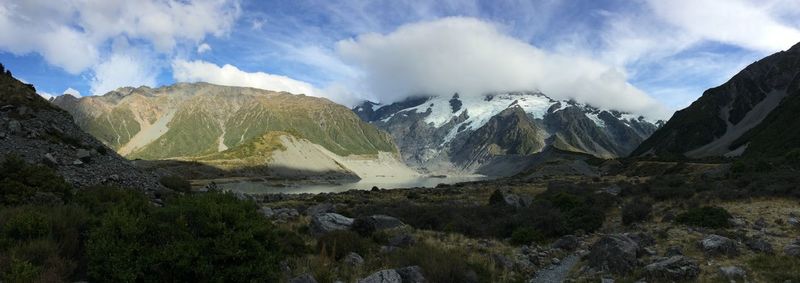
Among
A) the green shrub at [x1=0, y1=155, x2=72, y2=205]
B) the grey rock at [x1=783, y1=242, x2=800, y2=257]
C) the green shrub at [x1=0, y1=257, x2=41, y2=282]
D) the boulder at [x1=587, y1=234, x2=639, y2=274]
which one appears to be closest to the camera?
the green shrub at [x1=0, y1=257, x2=41, y2=282]

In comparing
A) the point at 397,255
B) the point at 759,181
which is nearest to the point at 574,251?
the point at 397,255

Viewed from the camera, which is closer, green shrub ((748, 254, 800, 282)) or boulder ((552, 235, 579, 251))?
green shrub ((748, 254, 800, 282))

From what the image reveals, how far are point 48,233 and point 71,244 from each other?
577mm

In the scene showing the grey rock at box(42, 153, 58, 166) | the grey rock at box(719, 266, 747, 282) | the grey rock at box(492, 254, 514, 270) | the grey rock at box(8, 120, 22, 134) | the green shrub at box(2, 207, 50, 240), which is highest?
the grey rock at box(8, 120, 22, 134)

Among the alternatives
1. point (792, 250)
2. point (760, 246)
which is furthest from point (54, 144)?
point (792, 250)

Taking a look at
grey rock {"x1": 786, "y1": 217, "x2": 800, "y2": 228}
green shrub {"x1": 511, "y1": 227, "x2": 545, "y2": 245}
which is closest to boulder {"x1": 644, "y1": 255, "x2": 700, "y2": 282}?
green shrub {"x1": 511, "y1": 227, "x2": 545, "y2": 245}

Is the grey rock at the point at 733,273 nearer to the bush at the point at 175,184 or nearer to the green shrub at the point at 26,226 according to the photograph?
the green shrub at the point at 26,226

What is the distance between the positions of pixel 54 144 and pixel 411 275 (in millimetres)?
32393

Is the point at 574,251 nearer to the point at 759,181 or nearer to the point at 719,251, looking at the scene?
the point at 719,251

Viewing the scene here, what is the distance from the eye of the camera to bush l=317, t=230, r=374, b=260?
1781cm

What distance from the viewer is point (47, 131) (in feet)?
119

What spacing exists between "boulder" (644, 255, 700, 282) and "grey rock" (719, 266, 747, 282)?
68 centimetres

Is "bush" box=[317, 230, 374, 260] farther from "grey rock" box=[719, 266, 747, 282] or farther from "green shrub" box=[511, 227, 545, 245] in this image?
"grey rock" box=[719, 266, 747, 282]

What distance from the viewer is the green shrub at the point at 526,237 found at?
2384 cm
